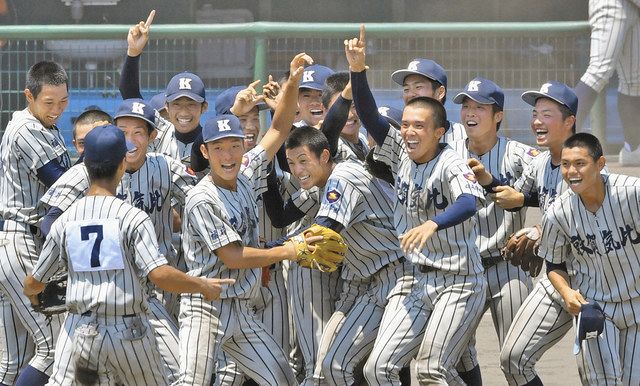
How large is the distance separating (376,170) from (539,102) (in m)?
0.92

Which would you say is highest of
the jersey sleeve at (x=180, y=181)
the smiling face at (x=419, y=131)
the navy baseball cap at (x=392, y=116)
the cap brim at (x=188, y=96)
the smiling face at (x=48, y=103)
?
the cap brim at (x=188, y=96)

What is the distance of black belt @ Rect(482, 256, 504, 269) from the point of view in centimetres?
737

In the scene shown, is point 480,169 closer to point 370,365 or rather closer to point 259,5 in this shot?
point 370,365

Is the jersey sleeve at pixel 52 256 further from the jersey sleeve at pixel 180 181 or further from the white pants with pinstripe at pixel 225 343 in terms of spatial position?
the jersey sleeve at pixel 180 181

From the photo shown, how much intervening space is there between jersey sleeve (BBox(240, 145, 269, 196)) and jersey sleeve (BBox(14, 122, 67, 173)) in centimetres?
103

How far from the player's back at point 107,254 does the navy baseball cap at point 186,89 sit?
1837 mm

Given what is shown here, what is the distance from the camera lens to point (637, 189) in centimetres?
671

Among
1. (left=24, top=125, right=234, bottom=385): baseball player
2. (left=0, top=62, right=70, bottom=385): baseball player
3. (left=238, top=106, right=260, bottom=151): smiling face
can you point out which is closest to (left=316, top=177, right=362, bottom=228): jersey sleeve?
(left=238, top=106, right=260, bottom=151): smiling face

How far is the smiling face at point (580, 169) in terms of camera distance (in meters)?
6.67

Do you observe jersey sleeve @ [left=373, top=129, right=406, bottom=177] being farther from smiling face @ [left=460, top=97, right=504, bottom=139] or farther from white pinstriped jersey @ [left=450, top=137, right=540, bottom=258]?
smiling face @ [left=460, top=97, right=504, bottom=139]

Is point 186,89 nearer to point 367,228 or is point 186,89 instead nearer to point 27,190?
point 27,190

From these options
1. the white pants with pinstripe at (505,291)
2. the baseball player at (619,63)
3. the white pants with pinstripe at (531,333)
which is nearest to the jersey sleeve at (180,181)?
the white pants with pinstripe at (505,291)

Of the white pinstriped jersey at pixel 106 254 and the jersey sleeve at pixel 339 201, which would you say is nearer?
the white pinstriped jersey at pixel 106 254

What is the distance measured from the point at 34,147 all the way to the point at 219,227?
128 cm
